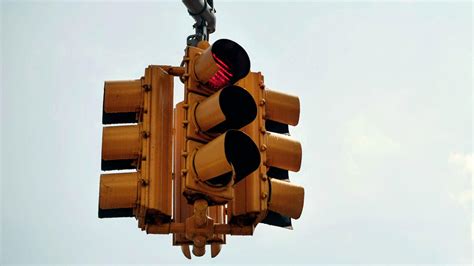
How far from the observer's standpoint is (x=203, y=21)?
29.0 ft

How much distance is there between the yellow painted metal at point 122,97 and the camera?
7895 millimetres

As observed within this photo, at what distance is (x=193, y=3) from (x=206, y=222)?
7.19 feet

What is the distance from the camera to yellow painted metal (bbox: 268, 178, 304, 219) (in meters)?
7.92

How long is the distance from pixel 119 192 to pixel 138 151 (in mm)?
409

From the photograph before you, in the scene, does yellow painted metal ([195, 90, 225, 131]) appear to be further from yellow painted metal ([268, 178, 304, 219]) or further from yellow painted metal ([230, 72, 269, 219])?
yellow painted metal ([268, 178, 304, 219])

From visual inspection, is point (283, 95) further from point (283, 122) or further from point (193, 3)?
point (193, 3)

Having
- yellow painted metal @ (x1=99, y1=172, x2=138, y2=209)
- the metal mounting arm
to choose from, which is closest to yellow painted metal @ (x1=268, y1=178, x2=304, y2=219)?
yellow painted metal @ (x1=99, y1=172, x2=138, y2=209)

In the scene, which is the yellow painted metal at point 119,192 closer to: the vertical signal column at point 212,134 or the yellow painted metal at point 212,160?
the vertical signal column at point 212,134

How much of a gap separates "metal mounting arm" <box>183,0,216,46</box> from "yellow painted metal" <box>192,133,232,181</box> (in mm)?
1936

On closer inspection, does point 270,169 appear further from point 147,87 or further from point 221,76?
point 147,87

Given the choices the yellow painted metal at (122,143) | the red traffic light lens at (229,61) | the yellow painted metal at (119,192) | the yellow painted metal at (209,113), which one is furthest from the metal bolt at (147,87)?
the yellow painted metal at (119,192)

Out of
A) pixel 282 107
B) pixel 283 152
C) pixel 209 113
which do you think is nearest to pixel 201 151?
pixel 209 113

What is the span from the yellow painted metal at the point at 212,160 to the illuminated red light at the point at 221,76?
2.15 feet

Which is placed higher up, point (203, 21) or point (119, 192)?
point (203, 21)
